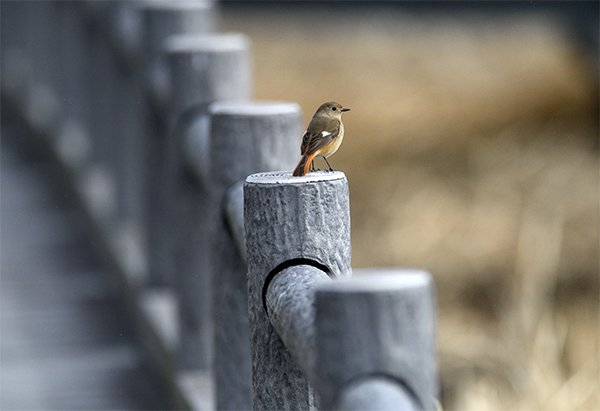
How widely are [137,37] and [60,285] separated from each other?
760mm

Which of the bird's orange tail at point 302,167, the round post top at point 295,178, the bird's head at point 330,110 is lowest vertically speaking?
the round post top at point 295,178

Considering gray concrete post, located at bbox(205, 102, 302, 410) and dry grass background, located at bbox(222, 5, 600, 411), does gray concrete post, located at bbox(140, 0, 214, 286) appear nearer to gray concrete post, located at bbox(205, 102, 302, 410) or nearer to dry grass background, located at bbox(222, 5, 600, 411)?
gray concrete post, located at bbox(205, 102, 302, 410)

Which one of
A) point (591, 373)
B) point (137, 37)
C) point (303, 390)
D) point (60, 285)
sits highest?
point (137, 37)

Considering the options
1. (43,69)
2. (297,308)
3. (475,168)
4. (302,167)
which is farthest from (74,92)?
(297,308)

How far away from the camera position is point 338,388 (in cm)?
149

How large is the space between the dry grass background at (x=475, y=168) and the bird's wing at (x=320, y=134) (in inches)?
94.2

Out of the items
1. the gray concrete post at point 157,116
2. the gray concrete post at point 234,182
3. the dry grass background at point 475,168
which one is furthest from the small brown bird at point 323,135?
the dry grass background at point 475,168

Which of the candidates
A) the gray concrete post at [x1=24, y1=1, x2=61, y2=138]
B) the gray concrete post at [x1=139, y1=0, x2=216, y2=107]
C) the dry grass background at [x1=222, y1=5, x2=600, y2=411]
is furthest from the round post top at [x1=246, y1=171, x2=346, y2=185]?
the gray concrete post at [x1=24, y1=1, x2=61, y2=138]

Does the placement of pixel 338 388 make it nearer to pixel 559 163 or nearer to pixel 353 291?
pixel 353 291

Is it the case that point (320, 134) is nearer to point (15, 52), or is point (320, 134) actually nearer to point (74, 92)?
point (74, 92)

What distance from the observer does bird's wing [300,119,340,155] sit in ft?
6.66

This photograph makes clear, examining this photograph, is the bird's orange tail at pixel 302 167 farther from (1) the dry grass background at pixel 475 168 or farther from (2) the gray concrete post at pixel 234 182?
(1) the dry grass background at pixel 475 168

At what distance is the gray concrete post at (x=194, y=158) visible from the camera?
124 inches

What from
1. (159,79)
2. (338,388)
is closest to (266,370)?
(338,388)
